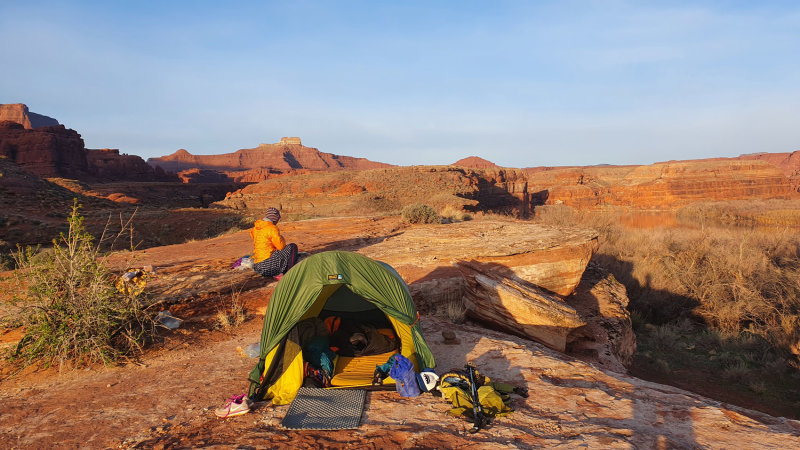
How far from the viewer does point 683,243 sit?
547 inches

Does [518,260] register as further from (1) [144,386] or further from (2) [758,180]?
(2) [758,180]

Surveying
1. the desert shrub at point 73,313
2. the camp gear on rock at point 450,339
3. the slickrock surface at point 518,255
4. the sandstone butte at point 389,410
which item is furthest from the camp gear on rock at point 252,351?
the slickrock surface at point 518,255

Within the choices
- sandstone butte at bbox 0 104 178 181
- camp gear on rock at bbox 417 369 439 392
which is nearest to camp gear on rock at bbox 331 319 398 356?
camp gear on rock at bbox 417 369 439 392

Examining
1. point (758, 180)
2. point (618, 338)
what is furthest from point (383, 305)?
point (758, 180)

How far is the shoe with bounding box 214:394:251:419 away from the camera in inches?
150

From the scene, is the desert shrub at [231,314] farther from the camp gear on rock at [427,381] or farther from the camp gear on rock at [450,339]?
the camp gear on rock at [427,381]

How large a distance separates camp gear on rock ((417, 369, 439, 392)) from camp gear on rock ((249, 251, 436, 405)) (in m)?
0.32

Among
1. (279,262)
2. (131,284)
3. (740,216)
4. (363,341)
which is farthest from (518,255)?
(740,216)

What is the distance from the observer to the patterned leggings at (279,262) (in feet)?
25.4

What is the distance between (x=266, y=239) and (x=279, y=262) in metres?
0.53

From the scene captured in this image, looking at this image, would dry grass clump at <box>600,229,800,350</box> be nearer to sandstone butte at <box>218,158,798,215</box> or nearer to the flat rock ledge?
the flat rock ledge

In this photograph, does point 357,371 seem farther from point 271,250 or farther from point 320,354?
point 271,250

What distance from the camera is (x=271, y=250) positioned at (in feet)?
25.8

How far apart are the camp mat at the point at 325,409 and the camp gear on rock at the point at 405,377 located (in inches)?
15.2
